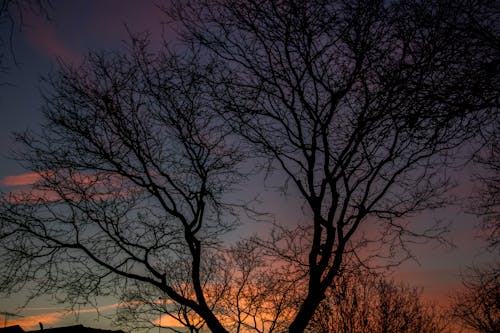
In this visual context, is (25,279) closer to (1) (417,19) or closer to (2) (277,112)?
(2) (277,112)

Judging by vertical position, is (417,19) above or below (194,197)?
below

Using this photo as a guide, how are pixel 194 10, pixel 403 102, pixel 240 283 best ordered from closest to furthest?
pixel 403 102, pixel 194 10, pixel 240 283

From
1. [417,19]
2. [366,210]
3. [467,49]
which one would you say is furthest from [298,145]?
[467,49]

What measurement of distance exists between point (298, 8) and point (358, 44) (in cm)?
134

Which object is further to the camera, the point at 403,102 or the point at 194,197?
the point at 194,197

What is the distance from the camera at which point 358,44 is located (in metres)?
9.16

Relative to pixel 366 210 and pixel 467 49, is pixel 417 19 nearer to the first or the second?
pixel 467 49

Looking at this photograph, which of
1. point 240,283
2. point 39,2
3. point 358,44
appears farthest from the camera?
point 240,283

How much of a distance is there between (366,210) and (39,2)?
8129 millimetres

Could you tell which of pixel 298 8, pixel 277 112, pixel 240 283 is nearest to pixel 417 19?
pixel 298 8

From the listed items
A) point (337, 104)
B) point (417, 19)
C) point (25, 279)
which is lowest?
point (25, 279)

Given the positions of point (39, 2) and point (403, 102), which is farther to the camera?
point (403, 102)

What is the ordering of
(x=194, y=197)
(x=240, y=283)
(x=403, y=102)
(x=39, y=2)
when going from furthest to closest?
1. (x=240, y=283)
2. (x=194, y=197)
3. (x=403, y=102)
4. (x=39, y=2)

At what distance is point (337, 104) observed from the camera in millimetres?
10172
